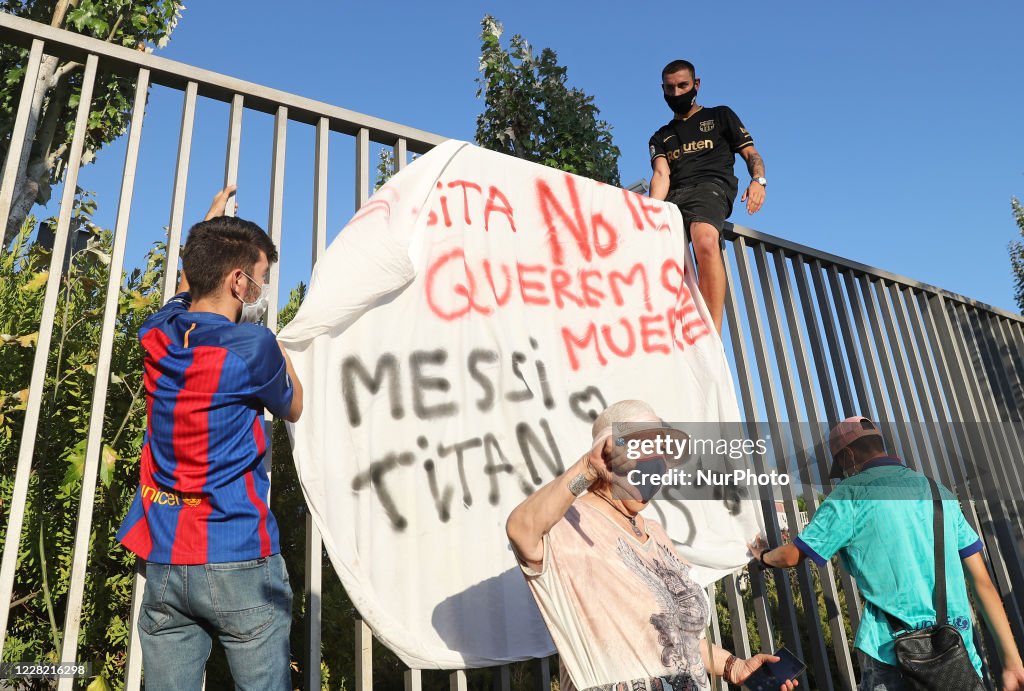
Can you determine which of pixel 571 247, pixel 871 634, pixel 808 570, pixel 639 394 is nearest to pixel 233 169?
pixel 571 247

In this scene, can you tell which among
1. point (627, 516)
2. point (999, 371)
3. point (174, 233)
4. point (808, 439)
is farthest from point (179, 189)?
point (999, 371)

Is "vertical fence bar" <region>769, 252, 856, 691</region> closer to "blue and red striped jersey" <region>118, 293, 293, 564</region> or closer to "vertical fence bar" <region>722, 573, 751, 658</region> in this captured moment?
"vertical fence bar" <region>722, 573, 751, 658</region>

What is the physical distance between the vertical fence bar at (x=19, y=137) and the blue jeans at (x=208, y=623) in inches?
38.2

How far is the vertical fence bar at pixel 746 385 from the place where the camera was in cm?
310

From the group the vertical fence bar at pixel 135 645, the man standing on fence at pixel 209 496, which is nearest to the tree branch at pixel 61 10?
the man standing on fence at pixel 209 496

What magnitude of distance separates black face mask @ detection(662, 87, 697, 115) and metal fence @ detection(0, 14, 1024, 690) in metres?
0.64

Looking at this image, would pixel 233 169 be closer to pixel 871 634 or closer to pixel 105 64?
pixel 105 64

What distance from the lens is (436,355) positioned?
96.3 inches

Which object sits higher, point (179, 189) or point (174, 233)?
point (179, 189)

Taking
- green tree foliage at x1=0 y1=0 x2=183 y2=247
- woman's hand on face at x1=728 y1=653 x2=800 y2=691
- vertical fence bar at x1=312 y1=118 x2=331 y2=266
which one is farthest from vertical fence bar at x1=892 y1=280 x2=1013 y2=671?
green tree foliage at x1=0 y1=0 x2=183 y2=247

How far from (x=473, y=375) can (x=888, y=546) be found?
1.49m

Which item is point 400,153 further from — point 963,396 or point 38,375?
point 963,396

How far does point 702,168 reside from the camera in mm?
3605

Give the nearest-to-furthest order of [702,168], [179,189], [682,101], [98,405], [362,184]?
[98,405]
[179,189]
[362,184]
[702,168]
[682,101]
